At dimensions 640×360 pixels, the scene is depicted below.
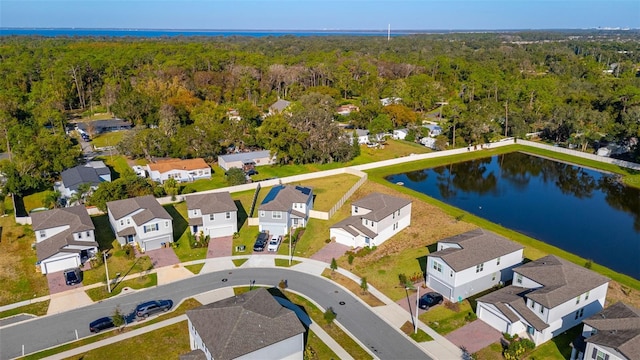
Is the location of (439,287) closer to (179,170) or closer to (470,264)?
(470,264)

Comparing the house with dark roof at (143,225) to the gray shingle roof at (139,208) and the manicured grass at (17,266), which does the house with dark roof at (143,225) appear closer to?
the gray shingle roof at (139,208)

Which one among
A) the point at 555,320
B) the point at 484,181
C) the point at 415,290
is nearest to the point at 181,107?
the point at 484,181

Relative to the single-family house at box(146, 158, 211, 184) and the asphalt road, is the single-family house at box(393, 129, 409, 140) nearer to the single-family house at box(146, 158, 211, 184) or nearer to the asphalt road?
the single-family house at box(146, 158, 211, 184)

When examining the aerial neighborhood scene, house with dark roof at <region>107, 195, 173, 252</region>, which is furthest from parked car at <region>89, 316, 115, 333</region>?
house with dark roof at <region>107, 195, 173, 252</region>

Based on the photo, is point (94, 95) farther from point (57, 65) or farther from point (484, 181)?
point (484, 181)

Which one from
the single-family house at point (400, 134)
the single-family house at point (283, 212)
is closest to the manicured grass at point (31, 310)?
the single-family house at point (283, 212)

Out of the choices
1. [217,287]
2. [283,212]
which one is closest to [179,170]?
[283,212]
